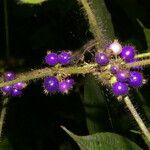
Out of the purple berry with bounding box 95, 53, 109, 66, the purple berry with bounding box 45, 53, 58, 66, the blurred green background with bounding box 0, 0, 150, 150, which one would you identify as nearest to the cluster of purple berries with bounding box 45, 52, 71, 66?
the purple berry with bounding box 45, 53, 58, 66

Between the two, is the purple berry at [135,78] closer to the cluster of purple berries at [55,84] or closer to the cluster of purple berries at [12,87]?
the cluster of purple berries at [55,84]

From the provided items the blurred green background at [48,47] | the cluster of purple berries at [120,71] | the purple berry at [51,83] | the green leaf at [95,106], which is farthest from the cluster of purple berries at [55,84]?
the blurred green background at [48,47]

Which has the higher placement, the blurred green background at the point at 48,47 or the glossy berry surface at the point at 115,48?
the blurred green background at the point at 48,47

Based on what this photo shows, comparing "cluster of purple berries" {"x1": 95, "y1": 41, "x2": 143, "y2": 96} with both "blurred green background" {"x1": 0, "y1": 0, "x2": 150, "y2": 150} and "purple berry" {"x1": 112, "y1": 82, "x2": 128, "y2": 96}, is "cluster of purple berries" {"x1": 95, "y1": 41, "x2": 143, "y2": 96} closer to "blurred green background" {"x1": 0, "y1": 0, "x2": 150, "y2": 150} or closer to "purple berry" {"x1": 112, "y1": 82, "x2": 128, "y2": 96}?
"purple berry" {"x1": 112, "y1": 82, "x2": 128, "y2": 96}

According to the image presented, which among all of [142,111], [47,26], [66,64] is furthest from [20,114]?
[66,64]

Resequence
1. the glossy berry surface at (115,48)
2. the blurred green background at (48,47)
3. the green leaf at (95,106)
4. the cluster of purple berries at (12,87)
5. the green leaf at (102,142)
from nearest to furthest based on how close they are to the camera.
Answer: the green leaf at (102,142) < the glossy berry surface at (115,48) < the cluster of purple berries at (12,87) < the green leaf at (95,106) < the blurred green background at (48,47)

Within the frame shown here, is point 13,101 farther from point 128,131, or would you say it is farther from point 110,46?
point 110,46

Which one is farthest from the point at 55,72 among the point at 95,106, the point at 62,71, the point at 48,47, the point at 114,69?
the point at 48,47
